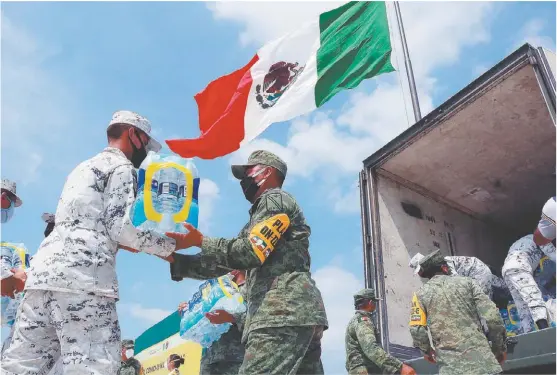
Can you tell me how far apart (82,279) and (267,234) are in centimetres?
76

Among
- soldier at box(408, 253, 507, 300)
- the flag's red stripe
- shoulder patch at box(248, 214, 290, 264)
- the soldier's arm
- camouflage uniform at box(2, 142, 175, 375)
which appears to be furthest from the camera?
the flag's red stripe

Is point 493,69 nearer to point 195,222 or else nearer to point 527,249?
point 527,249

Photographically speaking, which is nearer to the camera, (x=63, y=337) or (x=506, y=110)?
(x=63, y=337)

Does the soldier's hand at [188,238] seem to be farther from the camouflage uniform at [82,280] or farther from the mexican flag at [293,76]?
the mexican flag at [293,76]

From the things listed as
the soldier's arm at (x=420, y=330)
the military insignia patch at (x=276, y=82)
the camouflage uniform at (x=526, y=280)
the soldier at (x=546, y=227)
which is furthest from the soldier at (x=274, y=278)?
the military insignia patch at (x=276, y=82)

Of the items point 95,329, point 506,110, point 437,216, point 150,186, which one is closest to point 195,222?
point 150,186

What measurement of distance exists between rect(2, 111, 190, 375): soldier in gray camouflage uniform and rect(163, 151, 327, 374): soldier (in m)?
0.26

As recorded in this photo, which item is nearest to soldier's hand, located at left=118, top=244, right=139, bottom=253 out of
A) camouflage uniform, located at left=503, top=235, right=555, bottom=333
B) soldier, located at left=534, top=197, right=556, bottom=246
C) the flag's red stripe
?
soldier, located at left=534, top=197, right=556, bottom=246

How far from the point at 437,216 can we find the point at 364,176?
119 centimetres

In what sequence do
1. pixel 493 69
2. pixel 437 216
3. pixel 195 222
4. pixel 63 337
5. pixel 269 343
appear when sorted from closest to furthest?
pixel 63 337 → pixel 269 343 → pixel 195 222 → pixel 493 69 → pixel 437 216

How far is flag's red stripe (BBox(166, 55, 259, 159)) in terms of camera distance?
6.02 meters

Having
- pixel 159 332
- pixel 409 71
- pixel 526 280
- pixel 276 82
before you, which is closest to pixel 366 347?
pixel 526 280

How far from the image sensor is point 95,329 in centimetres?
197

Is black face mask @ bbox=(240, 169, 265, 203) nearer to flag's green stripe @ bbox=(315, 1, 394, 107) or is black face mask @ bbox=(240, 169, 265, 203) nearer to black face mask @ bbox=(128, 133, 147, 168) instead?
black face mask @ bbox=(128, 133, 147, 168)
